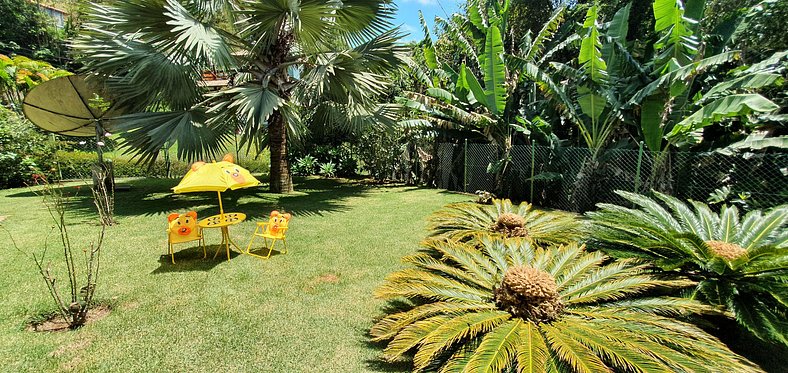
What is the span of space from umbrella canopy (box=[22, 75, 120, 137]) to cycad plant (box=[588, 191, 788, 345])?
38.5 feet

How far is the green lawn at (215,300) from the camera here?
2859 mm

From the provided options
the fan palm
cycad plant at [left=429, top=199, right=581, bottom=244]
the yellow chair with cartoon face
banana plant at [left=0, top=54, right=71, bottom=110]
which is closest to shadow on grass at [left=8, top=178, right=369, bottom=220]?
the yellow chair with cartoon face

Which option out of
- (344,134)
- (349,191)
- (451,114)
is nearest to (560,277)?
(451,114)

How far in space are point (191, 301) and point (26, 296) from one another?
1.89 metres

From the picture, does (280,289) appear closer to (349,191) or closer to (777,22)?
(349,191)

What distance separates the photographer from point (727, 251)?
2725 millimetres

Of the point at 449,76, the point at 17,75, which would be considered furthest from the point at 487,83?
the point at 17,75

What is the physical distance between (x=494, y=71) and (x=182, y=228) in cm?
744

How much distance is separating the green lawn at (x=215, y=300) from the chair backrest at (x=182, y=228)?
422 mm

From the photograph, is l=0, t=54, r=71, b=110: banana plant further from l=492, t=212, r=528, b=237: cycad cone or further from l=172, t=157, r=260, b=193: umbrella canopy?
l=492, t=212, r=528, b=237: cycad cone

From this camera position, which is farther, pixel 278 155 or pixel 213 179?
pixel 278 155

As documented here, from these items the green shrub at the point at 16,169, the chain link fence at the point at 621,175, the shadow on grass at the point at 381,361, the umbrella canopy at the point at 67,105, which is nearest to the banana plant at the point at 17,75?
the green shrub at the point at 16,169

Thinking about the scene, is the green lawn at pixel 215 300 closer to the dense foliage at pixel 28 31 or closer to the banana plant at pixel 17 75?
the banana plant at pixel 17 75

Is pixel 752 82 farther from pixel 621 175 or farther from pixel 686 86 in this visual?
pixel 621 175
